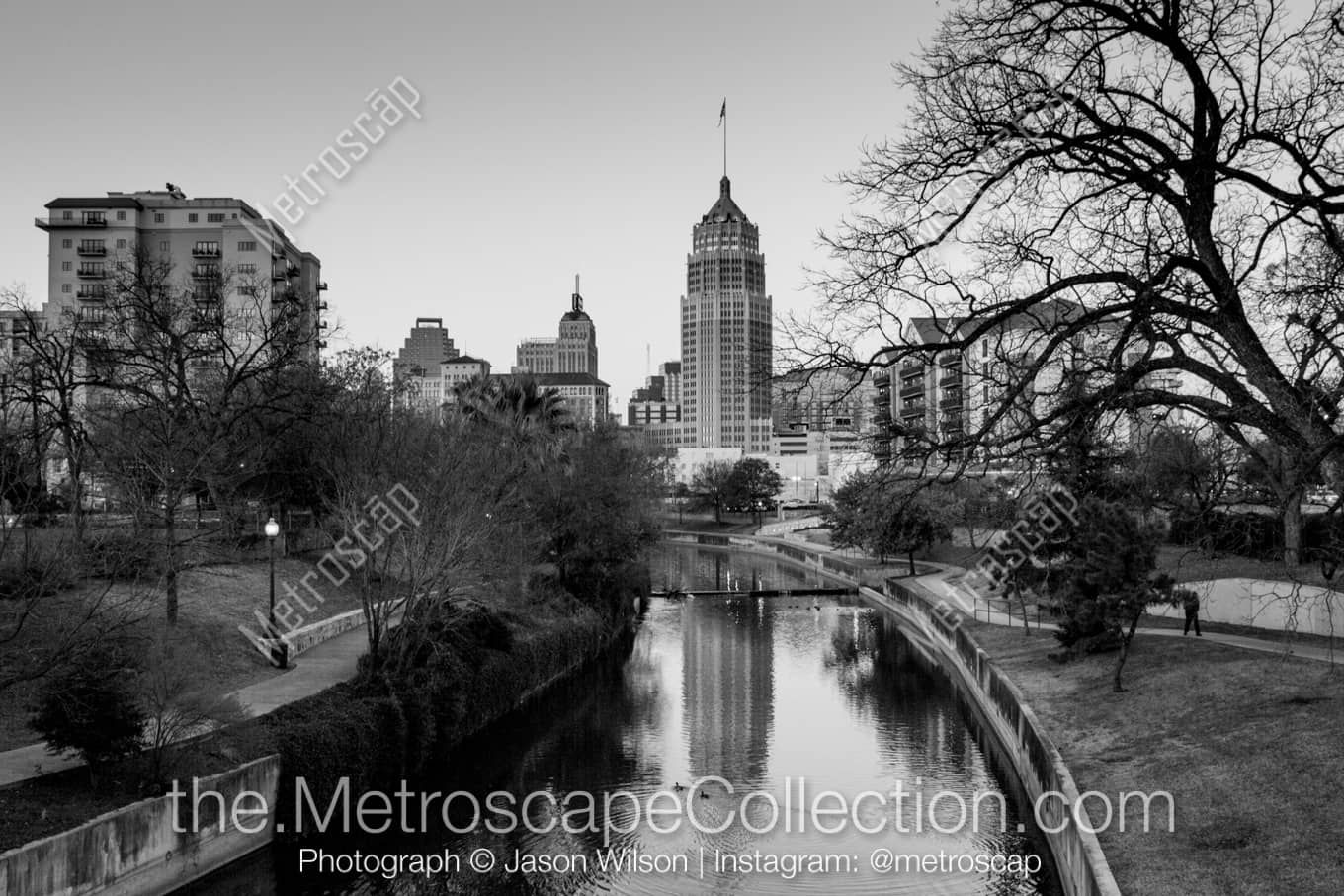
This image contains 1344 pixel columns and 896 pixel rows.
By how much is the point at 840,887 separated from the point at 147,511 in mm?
16684

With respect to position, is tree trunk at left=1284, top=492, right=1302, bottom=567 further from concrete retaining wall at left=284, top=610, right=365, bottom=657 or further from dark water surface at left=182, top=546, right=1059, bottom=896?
concrete retaining wall at left=284, top=610, right=365, bottom=657

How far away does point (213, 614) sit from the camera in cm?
3022

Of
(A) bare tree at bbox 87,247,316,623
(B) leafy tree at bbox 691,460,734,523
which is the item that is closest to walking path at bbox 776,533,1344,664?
(A) bare tree at bbox 87,247,316,623

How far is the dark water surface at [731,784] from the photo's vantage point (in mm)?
19125

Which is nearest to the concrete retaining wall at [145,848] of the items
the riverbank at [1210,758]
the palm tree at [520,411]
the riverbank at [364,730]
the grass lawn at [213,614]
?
the riverbank at [364,730]

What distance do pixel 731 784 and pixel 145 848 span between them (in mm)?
13171

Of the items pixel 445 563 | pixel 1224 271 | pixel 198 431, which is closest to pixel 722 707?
pixel 445 563

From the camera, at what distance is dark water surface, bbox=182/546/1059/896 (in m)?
19.1

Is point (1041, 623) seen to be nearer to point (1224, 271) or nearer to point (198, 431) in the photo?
point (198, 431)

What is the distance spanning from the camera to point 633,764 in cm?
2717

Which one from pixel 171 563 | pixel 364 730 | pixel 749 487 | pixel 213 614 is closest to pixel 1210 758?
pixel 364 730

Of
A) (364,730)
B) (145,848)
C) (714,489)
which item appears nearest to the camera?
(145,848)

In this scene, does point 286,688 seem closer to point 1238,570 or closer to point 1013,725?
point 1013,725

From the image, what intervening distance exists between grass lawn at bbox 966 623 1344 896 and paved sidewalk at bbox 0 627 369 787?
16.4 meters
